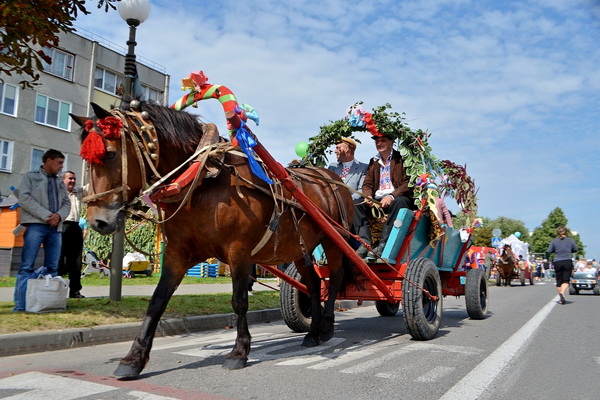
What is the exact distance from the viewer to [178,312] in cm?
727

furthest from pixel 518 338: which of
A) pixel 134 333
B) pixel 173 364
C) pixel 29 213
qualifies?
pixel 29 213

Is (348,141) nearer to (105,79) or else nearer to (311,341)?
(311,341)

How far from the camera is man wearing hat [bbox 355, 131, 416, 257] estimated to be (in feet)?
21.6

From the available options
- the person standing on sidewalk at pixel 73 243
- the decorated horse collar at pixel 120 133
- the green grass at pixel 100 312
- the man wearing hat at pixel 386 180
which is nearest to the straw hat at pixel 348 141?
the man wearing hat at pixel 386 180

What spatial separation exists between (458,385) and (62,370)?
3.27 meters

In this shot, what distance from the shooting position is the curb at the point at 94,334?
4.84 metres

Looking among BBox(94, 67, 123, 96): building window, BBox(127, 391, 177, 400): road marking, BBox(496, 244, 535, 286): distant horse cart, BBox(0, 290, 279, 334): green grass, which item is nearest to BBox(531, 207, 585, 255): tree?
BBox(496, 244, 535, 286): distant horse cart

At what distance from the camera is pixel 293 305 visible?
641 cm

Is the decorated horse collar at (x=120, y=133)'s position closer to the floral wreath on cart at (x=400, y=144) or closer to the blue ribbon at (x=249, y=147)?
Result: the blue ribbon at (x=249, y=147)

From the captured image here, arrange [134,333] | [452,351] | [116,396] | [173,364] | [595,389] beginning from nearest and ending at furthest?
[116,396], [595,389], [173,364], [452,351], [134,333]

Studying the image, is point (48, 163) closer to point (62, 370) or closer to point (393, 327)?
point (62, 370)

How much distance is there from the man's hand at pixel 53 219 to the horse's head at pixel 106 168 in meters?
3.21

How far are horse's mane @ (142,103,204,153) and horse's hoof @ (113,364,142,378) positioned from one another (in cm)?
182

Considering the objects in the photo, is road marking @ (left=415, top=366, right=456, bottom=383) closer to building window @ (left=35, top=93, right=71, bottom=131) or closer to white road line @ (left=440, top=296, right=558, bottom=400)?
white road line @ (left=440, top=296, right=558, bottom=400)
